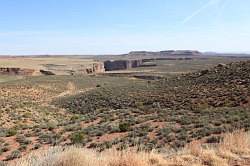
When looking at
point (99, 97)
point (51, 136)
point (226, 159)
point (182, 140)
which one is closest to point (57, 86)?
point (99, 97)

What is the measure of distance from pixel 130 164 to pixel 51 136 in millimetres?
12697

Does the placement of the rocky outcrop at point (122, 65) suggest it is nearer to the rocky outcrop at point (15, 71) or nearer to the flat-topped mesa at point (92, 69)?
the flat-topped mesa at point (92, 69)

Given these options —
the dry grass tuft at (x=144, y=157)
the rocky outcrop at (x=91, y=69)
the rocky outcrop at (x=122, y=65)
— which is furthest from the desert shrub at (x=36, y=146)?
the rocky outcrop at (x=122, y=65)

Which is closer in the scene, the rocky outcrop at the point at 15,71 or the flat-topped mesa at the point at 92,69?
the rocky outcrop at the point at 15,71

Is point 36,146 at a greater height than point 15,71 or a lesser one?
greater

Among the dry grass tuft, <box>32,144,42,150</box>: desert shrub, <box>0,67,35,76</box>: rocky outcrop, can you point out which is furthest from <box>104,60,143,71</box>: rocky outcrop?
the dry grass tuft

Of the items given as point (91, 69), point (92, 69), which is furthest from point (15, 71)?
point (92, 69)

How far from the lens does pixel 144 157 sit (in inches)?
292

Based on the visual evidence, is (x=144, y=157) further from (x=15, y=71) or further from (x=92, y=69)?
(x=92, y=69)

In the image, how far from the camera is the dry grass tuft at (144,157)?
22.1ft

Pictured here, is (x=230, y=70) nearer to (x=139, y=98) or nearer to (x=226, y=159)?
(x=139, y=98)

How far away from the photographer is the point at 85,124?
24250 mm

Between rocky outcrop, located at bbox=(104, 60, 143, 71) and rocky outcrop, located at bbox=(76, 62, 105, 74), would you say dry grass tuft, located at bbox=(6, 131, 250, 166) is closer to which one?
rocky outcrop, located at bbox=(76, 62, 105, 74)

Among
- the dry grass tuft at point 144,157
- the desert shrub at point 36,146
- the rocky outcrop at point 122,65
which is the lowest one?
the rocky outcrop at point 122,65
